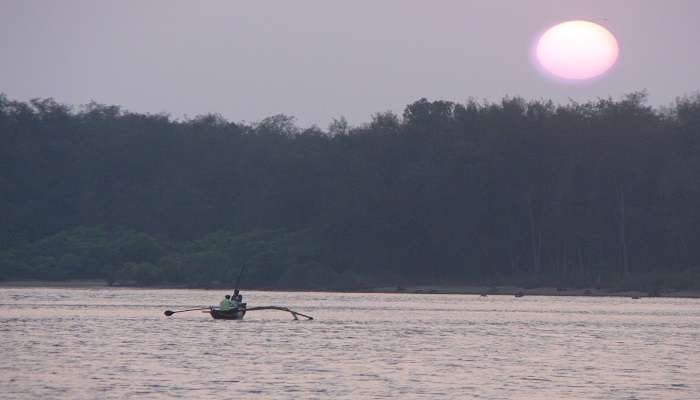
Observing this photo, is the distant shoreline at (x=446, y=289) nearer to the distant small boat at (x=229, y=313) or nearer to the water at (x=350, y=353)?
the water at (x=350, y=353)

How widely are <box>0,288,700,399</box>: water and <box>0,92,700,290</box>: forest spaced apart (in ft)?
94.8

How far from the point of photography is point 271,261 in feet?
460

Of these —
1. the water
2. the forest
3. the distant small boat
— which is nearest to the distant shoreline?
the forest

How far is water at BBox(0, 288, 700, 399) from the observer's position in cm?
4516

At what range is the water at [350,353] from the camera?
148 ft

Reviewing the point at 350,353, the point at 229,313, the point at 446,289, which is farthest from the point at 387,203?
the point at 350,353

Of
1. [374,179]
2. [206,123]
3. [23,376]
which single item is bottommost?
[23,376]

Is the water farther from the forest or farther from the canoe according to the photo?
the forest

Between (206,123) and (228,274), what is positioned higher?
(206,123)

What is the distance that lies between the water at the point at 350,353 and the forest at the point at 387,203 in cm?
2891

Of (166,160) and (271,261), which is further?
(166,160)

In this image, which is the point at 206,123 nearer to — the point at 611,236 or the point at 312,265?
the point at 312,265

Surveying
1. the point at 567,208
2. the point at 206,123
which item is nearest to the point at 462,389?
the point at 567,208

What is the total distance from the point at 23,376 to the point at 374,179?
96887mm
